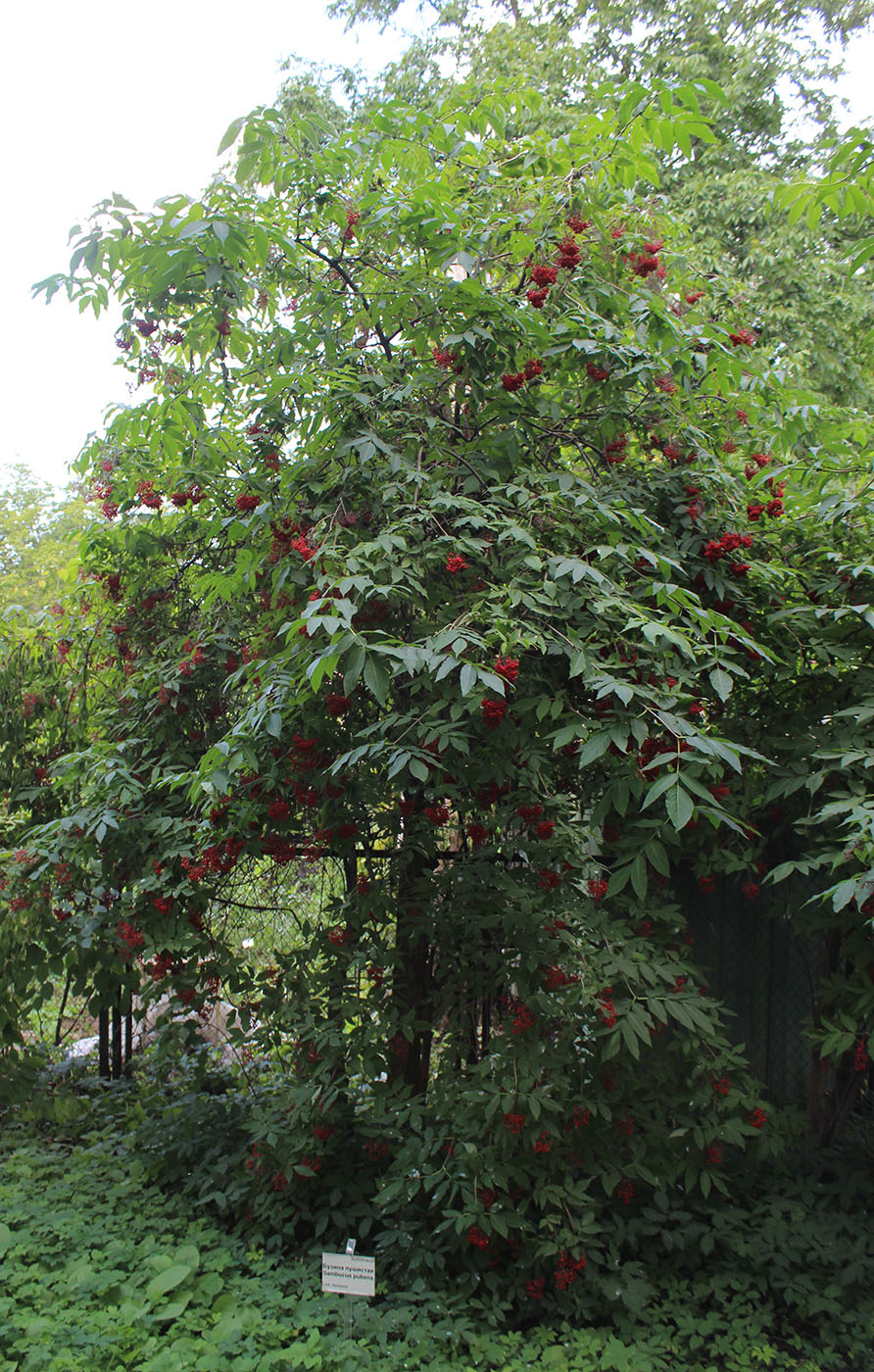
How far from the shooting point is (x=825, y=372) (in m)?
8.40

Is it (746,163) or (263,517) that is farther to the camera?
(746,163)

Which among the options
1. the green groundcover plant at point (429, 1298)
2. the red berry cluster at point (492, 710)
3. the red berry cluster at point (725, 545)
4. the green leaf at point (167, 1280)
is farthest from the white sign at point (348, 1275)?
the red berry cluster at point (725, 545)

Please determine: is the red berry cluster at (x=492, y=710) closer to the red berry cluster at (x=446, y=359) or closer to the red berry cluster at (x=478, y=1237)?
the red berry cluster at (x=446, y=359)

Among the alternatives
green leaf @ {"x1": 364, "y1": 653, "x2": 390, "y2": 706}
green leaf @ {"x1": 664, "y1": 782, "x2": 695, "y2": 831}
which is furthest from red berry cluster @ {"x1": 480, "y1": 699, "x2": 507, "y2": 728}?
green leaf @ {"x1": 664, "y1": 782, "x2": 695, "y2": 831}

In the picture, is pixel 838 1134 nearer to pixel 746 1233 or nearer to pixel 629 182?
pixel 746 1233

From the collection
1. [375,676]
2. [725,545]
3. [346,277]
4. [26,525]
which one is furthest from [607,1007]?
[26,525]

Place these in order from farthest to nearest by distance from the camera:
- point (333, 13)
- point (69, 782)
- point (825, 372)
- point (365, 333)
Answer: point (333, 13) → point (825, 372) → point (69, 782) → point (365, 333)

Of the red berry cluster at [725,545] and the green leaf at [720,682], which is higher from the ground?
the red berry cluster at [725,545]

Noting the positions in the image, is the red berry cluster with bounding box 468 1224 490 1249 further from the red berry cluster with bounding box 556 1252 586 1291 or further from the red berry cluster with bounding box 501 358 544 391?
the red berry cluster with bounding box 501 358 544 391

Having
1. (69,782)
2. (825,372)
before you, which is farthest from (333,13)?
(69,782)

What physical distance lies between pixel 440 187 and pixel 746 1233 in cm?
360

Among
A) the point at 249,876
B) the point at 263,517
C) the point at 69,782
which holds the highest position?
the point at 263,517

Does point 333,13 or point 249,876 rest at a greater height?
point 333,13

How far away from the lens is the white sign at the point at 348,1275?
2.59 metres
